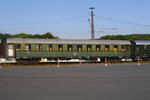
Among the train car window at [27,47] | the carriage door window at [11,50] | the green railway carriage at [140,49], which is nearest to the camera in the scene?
the carriage door window at [11,50]

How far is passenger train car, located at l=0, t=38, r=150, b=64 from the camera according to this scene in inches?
1139

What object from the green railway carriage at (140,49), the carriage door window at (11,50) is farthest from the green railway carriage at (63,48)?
the green railway carriage at (140,49)

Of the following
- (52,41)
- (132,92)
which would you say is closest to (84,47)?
(52,41)

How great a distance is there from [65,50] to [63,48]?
0.43 m

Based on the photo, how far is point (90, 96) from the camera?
7.98 metres

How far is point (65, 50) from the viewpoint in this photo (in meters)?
31.0

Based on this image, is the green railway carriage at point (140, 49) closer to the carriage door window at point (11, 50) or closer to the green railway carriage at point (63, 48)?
the green railway carriage at point (63, 48)

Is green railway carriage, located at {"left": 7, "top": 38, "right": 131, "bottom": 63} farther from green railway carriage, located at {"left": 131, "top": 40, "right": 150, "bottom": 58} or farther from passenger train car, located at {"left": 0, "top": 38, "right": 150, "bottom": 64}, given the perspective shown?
green railway carriage, located at {"left": 131, "top": 40, "right": 150, "bottom": 58}

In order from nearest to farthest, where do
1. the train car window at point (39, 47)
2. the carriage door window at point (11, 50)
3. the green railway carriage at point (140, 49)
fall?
the carriage door window at point (11, 50) < the train car window at point (39, 47) < the green railway carriage at point (140, 49)

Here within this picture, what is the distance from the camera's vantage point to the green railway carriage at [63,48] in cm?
2891

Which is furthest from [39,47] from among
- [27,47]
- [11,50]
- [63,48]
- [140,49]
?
[140,49]

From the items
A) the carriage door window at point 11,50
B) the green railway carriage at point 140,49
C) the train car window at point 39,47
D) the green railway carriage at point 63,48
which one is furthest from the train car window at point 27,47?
the green railway carriage at point 140,49

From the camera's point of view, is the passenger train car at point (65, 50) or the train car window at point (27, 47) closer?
the passenger train car at point (65, 50)

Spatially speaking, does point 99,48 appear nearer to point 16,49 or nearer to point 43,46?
point 43,46
